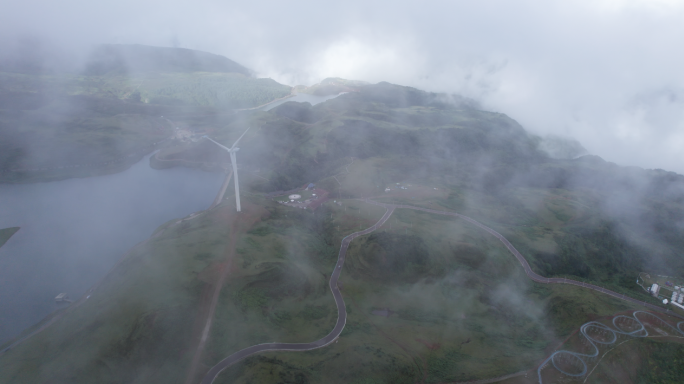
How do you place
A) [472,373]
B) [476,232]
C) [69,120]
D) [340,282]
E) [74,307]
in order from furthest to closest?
[69,120] → [476,232] → [340,282] → [74,307] → [472,373]

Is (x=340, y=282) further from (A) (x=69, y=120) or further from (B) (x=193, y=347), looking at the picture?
(A) (x=69, y=120)

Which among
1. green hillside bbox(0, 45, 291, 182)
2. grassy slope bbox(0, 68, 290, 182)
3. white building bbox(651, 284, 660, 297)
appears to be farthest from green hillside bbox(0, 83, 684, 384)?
grassy slope bbox(0, 68, 290, 182)

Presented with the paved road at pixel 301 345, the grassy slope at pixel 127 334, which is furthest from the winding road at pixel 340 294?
the grassy slope at pixel 127 334

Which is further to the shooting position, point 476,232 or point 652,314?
point 476,232

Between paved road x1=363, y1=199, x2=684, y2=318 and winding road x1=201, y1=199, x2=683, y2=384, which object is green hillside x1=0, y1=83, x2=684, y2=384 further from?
paved road x1=363, y1=199, x2=684, y2=318

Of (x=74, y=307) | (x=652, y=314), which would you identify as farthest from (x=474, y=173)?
(x=74, y=307)

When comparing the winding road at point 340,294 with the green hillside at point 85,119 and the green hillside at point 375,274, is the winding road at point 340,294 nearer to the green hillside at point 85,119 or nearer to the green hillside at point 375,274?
the green hillside at point 375,274
